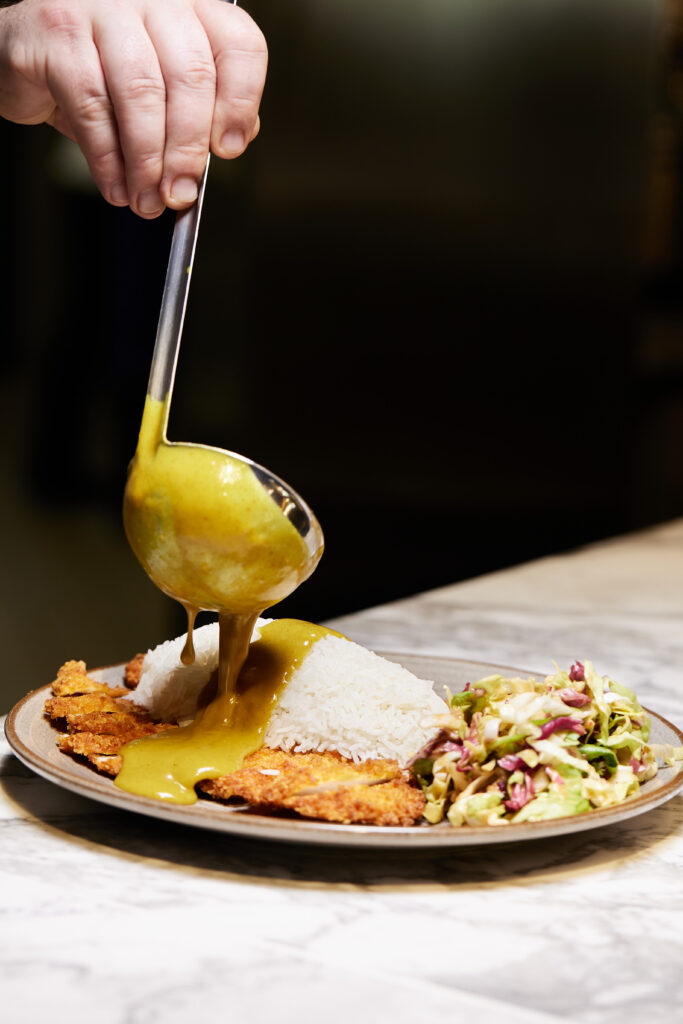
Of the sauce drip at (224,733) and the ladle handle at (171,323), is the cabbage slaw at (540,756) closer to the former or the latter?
the sauce drip at (224,733)

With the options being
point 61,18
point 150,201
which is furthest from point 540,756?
point 61,18

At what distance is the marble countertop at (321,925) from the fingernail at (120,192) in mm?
515

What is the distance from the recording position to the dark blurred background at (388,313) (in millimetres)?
3258

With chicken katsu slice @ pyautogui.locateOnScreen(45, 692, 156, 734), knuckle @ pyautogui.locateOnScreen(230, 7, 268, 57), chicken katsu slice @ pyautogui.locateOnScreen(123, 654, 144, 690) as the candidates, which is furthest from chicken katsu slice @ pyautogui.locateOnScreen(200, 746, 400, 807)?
knuckle @ pyautogui.locateOnScreen(230, 7, 268, 57)

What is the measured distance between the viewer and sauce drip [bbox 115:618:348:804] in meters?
0.89

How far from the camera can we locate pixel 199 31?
1.04 metres

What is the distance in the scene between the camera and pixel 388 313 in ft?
12.8

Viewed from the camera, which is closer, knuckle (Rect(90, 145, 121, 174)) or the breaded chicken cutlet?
the breaded chicken cutlet

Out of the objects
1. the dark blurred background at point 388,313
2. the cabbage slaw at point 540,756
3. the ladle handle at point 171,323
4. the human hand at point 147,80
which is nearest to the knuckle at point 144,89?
the human hand at point 147,80

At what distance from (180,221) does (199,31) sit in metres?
0.17

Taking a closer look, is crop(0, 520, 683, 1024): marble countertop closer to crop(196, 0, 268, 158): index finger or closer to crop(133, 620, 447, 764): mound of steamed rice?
crop(133, 620, 447, 764): mound of steamed rice

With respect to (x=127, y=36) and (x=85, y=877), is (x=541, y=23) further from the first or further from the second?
(x=85, y=877)

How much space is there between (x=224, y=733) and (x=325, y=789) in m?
0.14

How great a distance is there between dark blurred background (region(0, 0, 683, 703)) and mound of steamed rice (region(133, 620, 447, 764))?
7.24ft
